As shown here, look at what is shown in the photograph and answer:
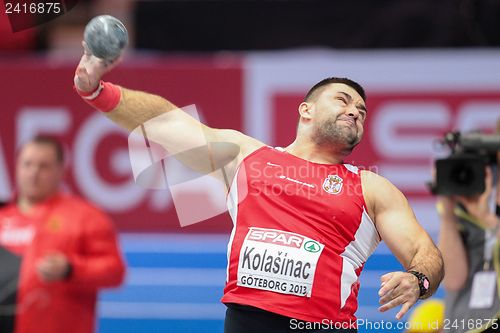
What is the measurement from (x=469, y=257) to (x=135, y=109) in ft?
8.23

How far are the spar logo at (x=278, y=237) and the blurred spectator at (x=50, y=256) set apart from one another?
124 inches

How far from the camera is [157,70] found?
11586 millimetres

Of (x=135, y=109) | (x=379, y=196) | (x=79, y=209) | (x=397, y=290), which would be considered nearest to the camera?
(x=397, y=290)

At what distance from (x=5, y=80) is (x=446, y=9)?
4.69 m

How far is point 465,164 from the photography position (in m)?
6.50

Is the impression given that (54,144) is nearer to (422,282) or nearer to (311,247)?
(311,247)

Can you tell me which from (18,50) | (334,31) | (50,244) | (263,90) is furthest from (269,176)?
(18,50)

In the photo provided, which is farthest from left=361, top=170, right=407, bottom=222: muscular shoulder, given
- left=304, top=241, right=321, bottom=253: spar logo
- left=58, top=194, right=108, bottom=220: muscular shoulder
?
left=58, top=194, right=108, bottom=220: muscular shoulder

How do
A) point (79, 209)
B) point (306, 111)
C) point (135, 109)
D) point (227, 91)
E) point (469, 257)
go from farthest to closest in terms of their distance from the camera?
point (227, 91)
point (79, 209)
point (469, 257)
point (306, 111)
point (135, 109)

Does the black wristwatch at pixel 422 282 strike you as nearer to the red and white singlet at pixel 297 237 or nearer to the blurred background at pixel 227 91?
the red and white singlet at pixel 297 237

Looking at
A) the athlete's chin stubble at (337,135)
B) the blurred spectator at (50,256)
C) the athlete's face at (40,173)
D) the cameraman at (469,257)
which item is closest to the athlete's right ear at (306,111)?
the athlete's chin stubble at (337,135)

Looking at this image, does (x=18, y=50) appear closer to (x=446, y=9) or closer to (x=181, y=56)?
(x=181, y=56)

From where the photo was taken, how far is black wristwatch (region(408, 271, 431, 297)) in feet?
16.1

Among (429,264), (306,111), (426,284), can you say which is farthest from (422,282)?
(306,111)
